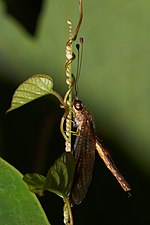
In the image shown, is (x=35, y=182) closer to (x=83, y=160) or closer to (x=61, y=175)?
(x=61, y=175)

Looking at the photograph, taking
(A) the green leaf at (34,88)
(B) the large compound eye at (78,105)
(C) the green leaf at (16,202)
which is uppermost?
(A) the green leaf at (34,88)

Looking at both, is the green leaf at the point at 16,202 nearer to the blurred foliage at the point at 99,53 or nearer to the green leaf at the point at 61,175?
the green leaf at the point at 61,175

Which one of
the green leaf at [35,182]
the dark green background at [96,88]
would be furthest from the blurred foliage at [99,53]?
the green leaf at [35,182]

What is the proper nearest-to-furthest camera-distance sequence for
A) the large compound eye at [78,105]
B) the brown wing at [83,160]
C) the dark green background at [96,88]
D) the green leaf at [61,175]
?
the green leaf at [61,175]
the brown wing at [83,160]
the large compound eye at [78,105]
the dark green background at [96,88]

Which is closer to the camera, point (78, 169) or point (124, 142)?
point (78, 169)

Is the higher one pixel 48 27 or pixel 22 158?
pixel 48 27

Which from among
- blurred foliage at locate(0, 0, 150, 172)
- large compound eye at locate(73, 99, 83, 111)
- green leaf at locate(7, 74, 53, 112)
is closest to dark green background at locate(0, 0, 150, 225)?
blurred foliage at locate(0, 0, 150, 172)

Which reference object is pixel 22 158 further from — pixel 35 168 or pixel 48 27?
pixel 48 27

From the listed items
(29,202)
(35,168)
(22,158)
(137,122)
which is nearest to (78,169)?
(29,202)
